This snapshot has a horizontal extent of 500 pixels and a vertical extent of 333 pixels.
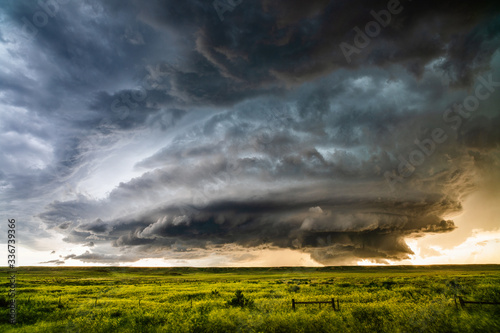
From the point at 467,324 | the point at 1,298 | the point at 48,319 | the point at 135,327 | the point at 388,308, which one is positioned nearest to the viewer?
the point at 467,324

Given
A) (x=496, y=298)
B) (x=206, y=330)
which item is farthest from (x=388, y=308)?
(x=206, y=330)

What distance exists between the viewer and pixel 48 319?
3067cm

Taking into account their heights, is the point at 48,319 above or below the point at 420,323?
below

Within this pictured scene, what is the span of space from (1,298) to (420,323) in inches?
1958

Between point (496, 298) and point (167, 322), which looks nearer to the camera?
point (167, 322)

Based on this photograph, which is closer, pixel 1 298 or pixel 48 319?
pixel 48 319

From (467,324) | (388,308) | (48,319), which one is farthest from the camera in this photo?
(48,319)

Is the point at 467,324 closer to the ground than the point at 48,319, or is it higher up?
higher up

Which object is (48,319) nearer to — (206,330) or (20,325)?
(20,325)

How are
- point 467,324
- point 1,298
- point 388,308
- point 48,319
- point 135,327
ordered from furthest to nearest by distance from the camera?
point 1,298 → point 48,319 → point 388,308 → point 135,327 → point 467,324

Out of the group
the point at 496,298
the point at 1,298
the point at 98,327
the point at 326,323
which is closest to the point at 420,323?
the point at 326,323

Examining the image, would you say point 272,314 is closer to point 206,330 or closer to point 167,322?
point 206,330

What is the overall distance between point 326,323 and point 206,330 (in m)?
9.86

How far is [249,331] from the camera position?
909 inches
